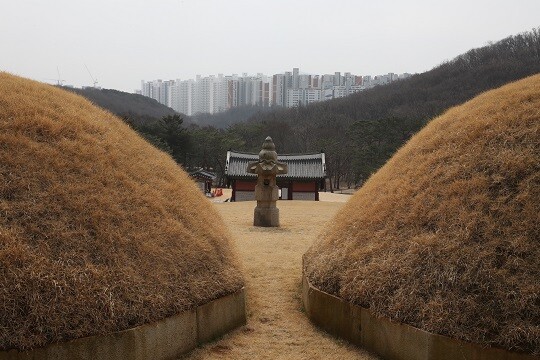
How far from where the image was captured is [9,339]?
11.3 ft

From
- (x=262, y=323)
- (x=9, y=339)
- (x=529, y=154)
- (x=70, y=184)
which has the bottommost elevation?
(x=262, y=323)

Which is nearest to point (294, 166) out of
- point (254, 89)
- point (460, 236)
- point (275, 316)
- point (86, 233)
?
point (275, 316)

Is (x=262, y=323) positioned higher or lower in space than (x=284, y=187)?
lower

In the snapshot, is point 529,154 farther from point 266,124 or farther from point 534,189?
point 266,124

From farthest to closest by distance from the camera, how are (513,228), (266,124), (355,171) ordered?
1. (266,124)
2. (355,171)
3. (513,228)

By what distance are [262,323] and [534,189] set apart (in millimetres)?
3305

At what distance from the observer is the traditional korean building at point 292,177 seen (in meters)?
22.8

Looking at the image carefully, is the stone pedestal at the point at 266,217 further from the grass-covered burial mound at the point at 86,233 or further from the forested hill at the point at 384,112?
the forested hill at the point at 384,112

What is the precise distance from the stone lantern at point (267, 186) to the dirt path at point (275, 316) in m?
1.36

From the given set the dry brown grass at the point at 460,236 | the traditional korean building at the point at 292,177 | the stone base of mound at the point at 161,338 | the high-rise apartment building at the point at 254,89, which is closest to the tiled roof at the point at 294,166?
the traditional korean building at the point at 292,177

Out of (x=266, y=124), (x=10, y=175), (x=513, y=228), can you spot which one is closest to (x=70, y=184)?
(x=10, y=175)

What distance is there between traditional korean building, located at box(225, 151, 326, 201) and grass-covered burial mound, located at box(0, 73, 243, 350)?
16.5 meters

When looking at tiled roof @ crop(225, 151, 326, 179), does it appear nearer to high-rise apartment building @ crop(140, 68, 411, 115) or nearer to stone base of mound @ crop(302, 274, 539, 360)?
stone base of mound @ crop(302, 274, 539, 360)

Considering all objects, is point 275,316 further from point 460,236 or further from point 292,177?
point 292,177
